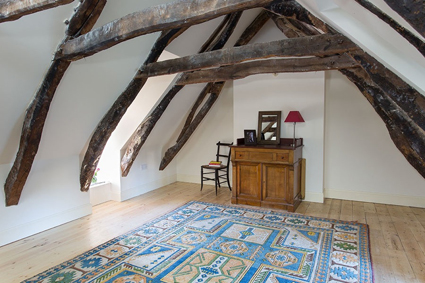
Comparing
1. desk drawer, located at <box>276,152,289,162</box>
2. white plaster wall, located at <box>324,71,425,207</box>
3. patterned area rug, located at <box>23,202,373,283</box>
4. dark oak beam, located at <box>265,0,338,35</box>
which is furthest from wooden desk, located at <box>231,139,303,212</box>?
dark oak beam, located at <box>265,0,338,35</box>

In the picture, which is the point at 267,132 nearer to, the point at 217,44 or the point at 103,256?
the point at 217,44

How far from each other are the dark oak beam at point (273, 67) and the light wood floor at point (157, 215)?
1991 millimetres

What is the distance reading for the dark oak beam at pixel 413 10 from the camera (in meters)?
0.84

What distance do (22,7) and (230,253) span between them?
8.88ft

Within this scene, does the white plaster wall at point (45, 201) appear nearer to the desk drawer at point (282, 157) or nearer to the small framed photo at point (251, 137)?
the small framed photo at point (251, 137)

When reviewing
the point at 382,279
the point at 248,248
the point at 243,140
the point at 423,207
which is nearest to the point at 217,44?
the point at 243,140

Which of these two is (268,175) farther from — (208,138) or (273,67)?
(208,138)

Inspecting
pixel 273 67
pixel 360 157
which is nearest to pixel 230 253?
pixel 273 67

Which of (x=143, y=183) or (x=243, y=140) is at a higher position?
(x=243, y=140)

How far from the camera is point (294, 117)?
4.06 m

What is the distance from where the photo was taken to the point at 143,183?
5223 millimetres

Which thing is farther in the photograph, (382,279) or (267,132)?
(267,132)

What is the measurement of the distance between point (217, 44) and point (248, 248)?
9.62 feet

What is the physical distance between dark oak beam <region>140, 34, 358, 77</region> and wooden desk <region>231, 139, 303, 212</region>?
5.19 ft
